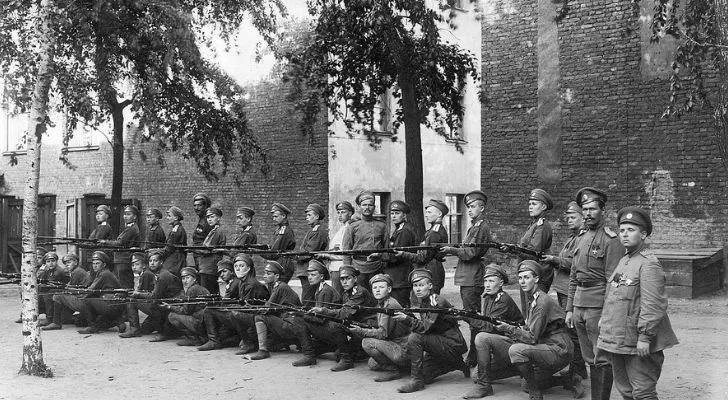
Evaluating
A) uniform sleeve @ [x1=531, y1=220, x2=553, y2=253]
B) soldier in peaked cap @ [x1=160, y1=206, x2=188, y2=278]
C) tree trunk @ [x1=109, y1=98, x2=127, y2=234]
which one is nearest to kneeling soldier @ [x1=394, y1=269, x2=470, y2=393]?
uniform sleeve @ [x1=531, y1=220, x2=553, y2=253]

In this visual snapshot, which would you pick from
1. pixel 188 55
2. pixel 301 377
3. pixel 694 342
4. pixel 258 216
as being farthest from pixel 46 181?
pixel 694 342

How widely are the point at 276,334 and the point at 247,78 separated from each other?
10.7m

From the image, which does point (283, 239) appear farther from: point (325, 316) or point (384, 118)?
point (384, 118)

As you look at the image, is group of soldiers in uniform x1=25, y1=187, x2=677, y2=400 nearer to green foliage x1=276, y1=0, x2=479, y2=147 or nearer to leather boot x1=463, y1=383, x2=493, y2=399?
leather boot x1=463, y1=383, x2=493, y2=399

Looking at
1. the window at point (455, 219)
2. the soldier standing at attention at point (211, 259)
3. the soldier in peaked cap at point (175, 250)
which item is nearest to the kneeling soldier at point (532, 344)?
the soldier standing at attention at point (211, 259)

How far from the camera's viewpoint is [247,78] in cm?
1916

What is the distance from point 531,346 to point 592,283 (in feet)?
2.61

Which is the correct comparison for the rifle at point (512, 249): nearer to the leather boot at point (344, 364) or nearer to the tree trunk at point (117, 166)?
the leather boot at point (344, 364)

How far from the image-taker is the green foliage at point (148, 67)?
10648 mm

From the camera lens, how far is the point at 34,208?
8656 millimetres

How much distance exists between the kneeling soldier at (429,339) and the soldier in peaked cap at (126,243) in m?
5.85

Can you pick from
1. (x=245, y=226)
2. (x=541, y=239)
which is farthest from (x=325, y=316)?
(x=245, y=226)

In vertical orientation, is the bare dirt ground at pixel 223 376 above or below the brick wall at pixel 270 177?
below

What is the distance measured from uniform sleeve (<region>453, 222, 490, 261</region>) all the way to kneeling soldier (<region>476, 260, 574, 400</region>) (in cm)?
123
